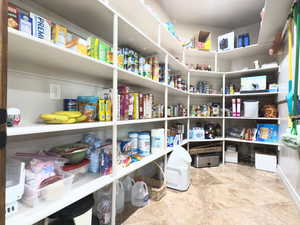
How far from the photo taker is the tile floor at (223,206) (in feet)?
4.08

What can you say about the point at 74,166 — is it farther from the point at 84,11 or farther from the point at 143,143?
the point at 84,11

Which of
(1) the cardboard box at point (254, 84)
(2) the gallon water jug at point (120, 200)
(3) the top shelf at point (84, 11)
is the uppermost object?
(3) the top shelf at point (84, 11)

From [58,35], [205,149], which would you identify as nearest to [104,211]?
[58,35]

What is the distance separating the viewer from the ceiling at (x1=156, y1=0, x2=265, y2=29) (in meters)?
2.35

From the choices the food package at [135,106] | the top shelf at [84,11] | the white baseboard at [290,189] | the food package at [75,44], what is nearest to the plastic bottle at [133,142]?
the food package at [135,106]

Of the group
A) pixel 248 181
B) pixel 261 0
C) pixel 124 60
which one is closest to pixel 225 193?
pixel 248 181

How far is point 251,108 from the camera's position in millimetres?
2461

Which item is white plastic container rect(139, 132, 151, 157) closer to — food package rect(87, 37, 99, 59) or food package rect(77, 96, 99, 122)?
food package rect(77, 96, 99, 122)

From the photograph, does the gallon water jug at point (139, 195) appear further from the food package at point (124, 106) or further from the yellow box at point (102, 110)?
the yellow box at point (102, 110)

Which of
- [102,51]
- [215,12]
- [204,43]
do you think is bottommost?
[102,51]

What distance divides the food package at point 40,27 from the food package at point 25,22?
1 cm

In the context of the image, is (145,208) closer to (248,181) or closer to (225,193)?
(225,193)

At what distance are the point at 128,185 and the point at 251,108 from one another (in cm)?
228

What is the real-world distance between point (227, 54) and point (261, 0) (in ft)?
2.76
